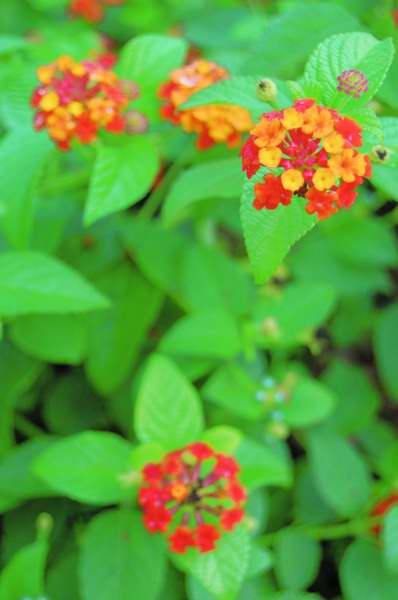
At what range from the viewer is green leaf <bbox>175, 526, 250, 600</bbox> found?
4.24 feet

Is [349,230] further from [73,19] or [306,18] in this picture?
[73,19]

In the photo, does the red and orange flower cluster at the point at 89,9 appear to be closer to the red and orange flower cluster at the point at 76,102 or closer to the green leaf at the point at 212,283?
the green leaf at the point at 212,283

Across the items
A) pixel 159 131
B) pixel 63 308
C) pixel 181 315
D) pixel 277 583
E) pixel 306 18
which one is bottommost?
pixel 277 583

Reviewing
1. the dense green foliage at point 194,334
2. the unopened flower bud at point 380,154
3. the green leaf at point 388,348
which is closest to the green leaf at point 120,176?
the dense green foliage at point 194,334

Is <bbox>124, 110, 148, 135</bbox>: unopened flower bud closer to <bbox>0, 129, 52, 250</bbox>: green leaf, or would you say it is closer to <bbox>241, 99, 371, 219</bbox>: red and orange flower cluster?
<bbox>0, 129, 52, 250</bbox>: green leaf

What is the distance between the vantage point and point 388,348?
86.4 inches

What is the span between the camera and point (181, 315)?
6.99 ft

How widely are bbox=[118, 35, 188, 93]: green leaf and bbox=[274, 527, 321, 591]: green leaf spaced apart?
1161mm

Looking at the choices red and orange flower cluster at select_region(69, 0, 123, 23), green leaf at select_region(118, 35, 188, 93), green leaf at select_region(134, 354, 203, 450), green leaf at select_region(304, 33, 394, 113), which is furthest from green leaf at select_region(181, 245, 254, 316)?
red and orange flower cluster at select_region(69, 0, 123, 23)

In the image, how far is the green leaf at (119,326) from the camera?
1.88 metres

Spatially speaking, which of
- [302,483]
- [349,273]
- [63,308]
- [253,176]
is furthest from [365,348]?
[253,176]

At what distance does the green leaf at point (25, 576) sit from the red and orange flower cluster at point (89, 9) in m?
2.20

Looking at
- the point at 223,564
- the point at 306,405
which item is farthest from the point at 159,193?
the point at 223,564

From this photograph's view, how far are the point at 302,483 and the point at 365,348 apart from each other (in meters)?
0.81
